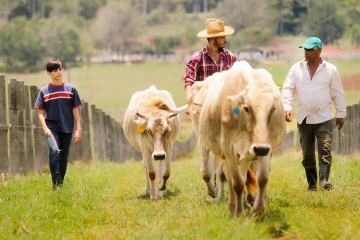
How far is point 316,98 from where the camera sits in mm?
11648

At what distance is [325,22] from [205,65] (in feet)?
379

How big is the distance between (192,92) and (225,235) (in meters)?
3.86

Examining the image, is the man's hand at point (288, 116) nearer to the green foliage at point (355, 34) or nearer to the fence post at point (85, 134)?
the fence post at point (85, 134)

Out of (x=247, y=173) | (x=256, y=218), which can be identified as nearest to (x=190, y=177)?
(x=247, y=173)

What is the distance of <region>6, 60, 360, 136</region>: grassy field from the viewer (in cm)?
8719

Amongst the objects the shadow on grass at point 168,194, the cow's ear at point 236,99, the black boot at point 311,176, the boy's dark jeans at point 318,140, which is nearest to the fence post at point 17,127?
the shadow on grass at point 168,194

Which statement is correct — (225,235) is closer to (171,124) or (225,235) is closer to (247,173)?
(247,173)

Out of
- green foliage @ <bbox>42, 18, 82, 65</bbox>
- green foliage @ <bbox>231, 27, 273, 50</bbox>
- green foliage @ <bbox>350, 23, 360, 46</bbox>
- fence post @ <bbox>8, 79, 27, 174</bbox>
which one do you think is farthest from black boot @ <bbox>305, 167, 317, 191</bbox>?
green foliage @ <bbox>42, 18, 82, 65</bbox>

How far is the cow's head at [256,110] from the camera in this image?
8.29 meters

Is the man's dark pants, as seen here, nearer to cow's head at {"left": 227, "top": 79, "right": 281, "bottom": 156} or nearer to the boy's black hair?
cow's head at {"left": 227, "top": 79, "right": 281, "bottom": 156}

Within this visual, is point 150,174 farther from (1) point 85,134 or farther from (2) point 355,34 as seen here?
(2) point 355,34

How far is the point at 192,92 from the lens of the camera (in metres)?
11.2

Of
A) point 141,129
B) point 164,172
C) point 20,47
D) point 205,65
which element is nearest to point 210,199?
point 164,172

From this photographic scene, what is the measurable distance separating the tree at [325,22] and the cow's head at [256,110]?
358 ft
